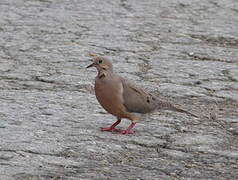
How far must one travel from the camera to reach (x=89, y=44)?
8.40 m

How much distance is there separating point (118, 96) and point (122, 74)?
1.91 meters

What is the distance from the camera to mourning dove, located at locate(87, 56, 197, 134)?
5.39 meters

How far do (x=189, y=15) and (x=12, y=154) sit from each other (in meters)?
6.29

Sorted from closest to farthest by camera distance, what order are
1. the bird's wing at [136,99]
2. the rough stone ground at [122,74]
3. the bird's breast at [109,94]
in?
the rough stone ground at [122,74], the bird's breast at [109,94], the bird's wing at [136,99]

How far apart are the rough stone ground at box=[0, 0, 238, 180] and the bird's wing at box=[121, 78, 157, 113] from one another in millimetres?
176

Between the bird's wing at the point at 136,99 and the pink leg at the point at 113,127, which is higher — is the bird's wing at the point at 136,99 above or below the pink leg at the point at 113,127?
above

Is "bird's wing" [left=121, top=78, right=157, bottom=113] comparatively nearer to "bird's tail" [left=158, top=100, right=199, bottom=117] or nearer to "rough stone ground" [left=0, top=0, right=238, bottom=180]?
"bird's tail" [left=158, top=100, right=199, bottom=117]

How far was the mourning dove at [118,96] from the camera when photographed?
539 cm

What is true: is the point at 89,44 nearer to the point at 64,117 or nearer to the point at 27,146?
the point at 64,117

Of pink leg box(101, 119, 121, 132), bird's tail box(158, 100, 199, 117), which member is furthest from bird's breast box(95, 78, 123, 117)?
bird's tail box(158, 100, 199, 117)

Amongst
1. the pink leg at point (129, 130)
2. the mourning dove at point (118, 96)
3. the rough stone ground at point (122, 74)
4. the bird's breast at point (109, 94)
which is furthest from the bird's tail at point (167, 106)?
the bird's breast at point (109, 94)

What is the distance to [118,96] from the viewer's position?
5.42 meters

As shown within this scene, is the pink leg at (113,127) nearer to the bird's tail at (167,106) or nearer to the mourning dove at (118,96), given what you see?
the mourning dove at (118,96)

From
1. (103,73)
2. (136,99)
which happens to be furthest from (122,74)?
(103,73)
